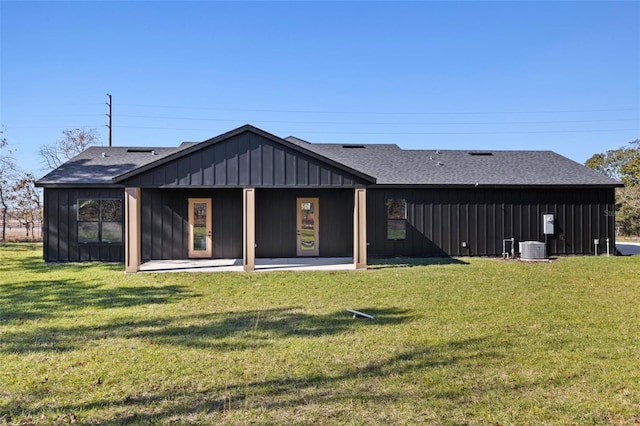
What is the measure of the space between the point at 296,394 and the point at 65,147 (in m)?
32.0

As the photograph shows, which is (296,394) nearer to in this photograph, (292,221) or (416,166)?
(292,221)

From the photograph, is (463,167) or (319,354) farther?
(463,167)

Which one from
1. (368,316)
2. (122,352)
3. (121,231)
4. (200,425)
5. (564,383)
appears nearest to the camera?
(200,425)

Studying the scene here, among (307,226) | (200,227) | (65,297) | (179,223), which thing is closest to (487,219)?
(307,226)

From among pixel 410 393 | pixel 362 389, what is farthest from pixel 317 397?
pixel 410 393

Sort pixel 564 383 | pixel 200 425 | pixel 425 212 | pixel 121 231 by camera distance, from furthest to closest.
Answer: pixel 425 212 → pixel 121 231 → pixel 564 383 → pixel 200 425

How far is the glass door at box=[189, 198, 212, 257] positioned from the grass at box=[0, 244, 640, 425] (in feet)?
15.5

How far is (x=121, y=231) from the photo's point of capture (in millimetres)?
12773

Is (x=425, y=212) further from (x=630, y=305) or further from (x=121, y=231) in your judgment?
(x=121, y=231)

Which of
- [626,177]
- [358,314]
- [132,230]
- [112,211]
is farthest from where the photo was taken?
[626,177]

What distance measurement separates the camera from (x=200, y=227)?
13188 millimetres

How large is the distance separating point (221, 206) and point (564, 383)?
449 inches

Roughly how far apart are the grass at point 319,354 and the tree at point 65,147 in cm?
2411

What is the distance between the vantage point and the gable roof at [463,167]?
1395 centimetres
